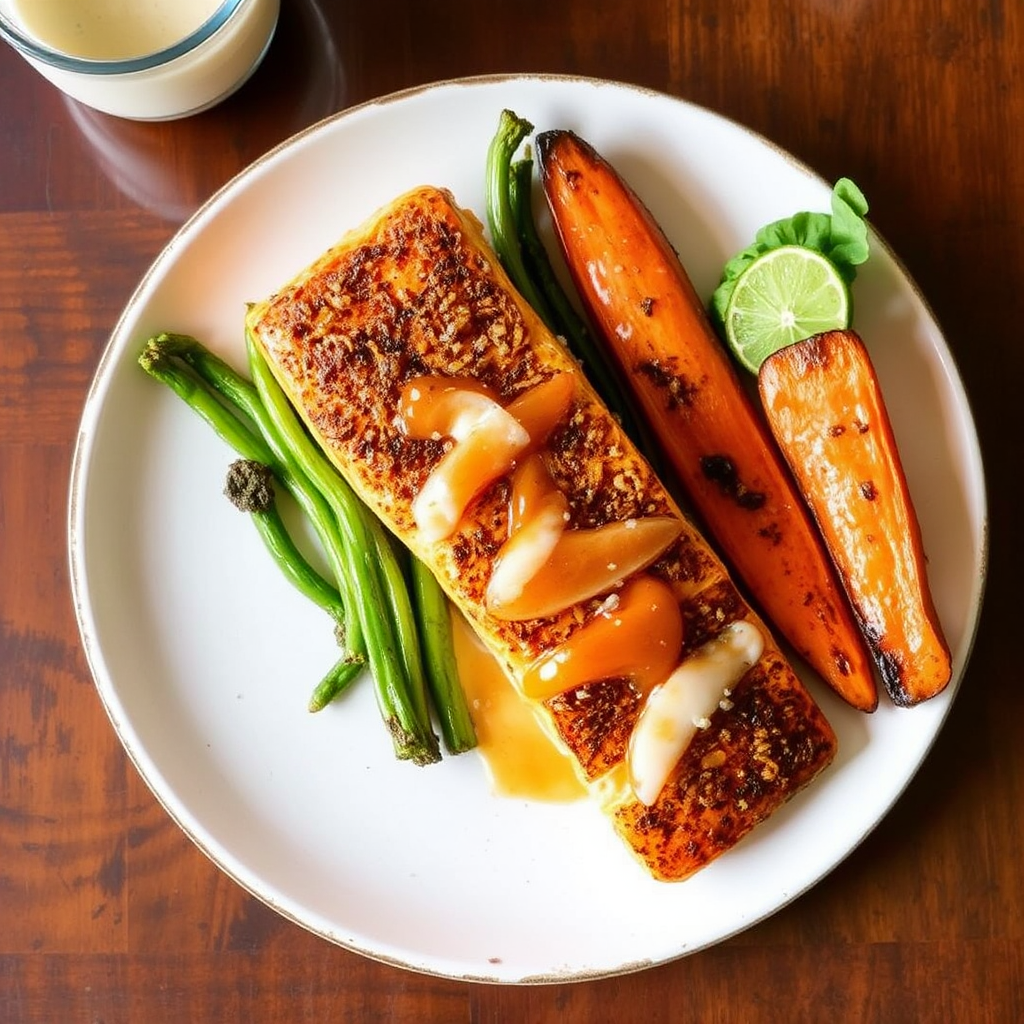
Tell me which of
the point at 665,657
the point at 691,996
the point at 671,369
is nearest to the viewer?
the point at 665,657

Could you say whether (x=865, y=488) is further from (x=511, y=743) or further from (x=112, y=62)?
(x=112, y=62)

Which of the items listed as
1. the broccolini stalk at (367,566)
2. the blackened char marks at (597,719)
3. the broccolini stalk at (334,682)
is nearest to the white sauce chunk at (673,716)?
the blackened char marks at (597,719)

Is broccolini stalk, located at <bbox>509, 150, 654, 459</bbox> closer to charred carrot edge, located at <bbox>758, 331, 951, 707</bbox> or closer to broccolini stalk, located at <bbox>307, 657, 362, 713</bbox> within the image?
charred carrot edge, located at <bbox>758, 331, 951, 707</bbox>

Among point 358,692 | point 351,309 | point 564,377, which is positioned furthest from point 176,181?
point 358,692

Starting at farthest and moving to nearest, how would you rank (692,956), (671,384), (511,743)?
1. (692,956)
2. (511,743)
3. (671,384)

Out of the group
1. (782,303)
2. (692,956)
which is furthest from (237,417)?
(692,956)

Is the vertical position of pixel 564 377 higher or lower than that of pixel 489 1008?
higher

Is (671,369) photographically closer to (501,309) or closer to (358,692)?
(501,309)
